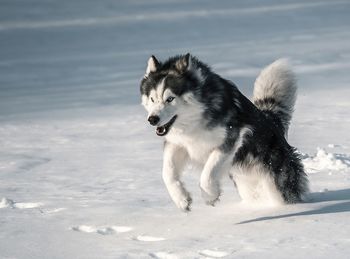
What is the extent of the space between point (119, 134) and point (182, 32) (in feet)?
24.1

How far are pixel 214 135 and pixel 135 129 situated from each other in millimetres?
3375

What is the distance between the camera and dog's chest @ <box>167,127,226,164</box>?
517 centimetres

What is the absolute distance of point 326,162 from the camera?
6445 mm

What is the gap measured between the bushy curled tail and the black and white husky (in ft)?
0.09

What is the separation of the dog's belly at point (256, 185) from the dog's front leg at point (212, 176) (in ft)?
1.29

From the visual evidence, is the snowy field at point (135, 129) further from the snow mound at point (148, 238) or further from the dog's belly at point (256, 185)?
the dog's belly at point (256, 185)

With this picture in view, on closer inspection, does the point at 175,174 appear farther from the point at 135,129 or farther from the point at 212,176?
the point at 135,129

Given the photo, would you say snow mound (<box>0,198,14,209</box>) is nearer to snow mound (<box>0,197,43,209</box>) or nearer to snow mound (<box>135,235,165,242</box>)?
snow mound (<box>0,197,43,209</box>)

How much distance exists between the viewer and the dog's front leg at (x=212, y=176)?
509 cm

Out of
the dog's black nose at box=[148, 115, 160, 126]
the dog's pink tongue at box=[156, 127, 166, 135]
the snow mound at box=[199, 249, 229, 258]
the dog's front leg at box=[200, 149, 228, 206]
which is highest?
the dog's black nose at box=[148, 115, 160, 126]

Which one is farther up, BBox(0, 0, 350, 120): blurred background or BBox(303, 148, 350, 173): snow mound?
BBox(0, 0, 350, 120): blurred background

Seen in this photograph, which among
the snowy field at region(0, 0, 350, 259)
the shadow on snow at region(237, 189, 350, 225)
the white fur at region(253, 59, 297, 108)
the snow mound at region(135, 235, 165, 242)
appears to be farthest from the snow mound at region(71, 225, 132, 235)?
the white fur at region(253, 59, 297, 108)

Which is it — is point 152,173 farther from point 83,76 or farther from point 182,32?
point 182,32

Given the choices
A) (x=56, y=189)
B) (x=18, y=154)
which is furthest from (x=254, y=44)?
(x=56, y=189)
